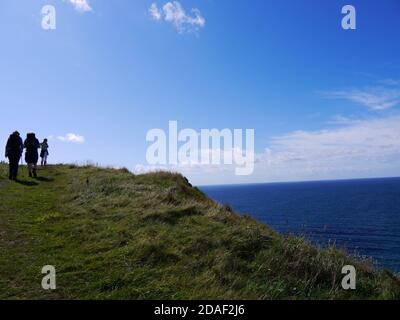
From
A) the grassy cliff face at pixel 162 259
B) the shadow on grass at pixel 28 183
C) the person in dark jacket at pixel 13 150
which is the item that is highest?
the person in dark jacket at pixel 13 150

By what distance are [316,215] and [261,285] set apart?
94850 millimetres

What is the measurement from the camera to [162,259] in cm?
972

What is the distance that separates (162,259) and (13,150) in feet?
56.0

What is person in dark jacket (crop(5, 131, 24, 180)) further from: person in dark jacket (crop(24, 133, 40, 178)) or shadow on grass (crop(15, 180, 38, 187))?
person in dark jacket (crop(24, 133, 40, 178))

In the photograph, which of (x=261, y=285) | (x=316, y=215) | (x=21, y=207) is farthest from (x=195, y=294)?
(x=316, y=215)

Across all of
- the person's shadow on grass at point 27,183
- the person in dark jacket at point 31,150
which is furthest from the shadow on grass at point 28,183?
the person in dark jacket at point 31,150

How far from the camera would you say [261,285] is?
28.6 feet

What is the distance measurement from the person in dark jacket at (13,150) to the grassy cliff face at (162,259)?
8.87m

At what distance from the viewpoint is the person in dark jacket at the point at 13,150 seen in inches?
917

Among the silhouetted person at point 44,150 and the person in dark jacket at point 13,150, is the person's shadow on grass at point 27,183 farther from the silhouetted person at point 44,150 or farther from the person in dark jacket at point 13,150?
the silhouetted person at point 44,150

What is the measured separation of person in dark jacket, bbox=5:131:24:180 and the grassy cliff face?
887 cm

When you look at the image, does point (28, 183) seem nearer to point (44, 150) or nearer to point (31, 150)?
point (31, 150)
